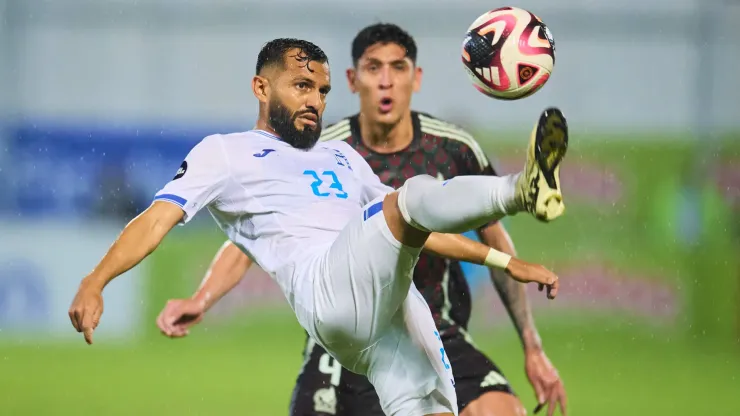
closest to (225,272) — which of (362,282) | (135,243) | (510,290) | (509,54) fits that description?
(135,243)

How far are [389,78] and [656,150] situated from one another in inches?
241

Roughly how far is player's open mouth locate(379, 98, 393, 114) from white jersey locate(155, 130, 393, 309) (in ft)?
3.21

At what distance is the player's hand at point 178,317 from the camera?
16.4 feet

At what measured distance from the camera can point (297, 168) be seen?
16.3 ft

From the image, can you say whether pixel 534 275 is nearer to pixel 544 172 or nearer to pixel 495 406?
pixel 495 406

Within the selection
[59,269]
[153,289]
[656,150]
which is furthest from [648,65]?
[59,269]

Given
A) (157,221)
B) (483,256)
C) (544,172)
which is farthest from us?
(483,256)

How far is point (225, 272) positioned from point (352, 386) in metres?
0.81

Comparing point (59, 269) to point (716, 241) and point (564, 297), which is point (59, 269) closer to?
point (564, 297)

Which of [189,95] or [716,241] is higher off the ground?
[189,95]

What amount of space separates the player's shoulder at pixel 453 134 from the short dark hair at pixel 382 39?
1.42 feet

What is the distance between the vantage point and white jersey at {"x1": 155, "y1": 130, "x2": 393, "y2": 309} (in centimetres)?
473

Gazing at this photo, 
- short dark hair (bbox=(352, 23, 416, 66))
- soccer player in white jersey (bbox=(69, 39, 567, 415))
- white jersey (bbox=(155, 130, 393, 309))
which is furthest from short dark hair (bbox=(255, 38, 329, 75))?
short dark hair (bbox=(352, 23, 416, 66))

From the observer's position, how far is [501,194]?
384 cm
